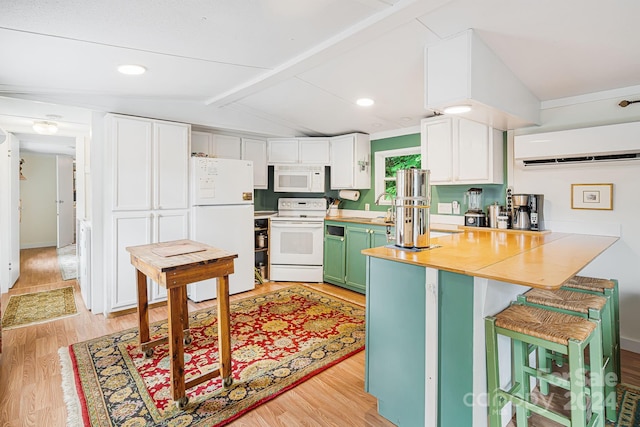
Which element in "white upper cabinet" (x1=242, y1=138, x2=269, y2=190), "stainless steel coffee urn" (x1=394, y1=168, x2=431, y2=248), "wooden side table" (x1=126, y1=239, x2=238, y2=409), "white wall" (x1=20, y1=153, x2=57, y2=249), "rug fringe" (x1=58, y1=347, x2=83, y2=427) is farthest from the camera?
"white wall" (x1=20, y1=153, x2=57, y2=249)

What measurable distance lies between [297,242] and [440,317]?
3070mm

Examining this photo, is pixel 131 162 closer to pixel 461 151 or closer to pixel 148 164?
pixel 148 164

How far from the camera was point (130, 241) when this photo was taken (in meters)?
3.38

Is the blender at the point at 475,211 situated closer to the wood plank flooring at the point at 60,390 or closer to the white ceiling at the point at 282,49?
the white ceiling at the point at 282,49

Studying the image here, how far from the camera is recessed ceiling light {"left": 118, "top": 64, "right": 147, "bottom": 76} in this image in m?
2.38

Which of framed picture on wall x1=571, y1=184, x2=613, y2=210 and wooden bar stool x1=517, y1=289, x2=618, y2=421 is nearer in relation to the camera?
wooden bar stool x1=517, y1=289, x2=618, y2=421

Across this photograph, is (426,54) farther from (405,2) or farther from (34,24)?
(34,24)

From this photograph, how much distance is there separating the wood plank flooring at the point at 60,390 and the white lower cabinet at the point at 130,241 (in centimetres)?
27

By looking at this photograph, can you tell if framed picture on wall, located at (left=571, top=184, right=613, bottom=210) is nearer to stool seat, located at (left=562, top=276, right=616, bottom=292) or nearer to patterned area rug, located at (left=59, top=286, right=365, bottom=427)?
stool seat, located at (left=562, top=276, right=616, bottom=292)

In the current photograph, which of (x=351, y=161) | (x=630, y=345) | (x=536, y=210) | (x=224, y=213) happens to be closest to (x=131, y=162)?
(x=224, y=213)

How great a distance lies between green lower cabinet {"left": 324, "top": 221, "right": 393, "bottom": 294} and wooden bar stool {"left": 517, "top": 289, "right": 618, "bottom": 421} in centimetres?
197

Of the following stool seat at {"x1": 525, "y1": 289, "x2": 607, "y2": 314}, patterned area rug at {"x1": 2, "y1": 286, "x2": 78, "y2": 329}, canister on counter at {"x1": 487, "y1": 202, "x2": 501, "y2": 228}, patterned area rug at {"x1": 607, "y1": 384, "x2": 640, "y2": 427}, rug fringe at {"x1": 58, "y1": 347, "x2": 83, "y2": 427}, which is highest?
canister on counter at {"x1": 487, "y1": 202, "x2": 501, "y2": 228}

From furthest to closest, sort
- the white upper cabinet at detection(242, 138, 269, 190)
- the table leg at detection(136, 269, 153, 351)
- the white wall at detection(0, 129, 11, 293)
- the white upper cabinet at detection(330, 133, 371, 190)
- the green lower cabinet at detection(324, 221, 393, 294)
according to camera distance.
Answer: the white upper cabinet at detection(242, 138, 269, 190), the white upper cabinet at detection(330, 133, 371, 190), the green lower cabinet at detection(324, 221, 393, 294), the white wall at detection(0, 129, 11, 293), the table leg at detection(136, 269, 153, 351)

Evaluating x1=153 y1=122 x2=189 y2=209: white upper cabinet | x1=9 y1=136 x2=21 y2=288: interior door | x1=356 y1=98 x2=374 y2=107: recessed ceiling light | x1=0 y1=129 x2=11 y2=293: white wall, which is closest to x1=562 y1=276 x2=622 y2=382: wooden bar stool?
x1=356 y1=98 x2=374 y2=107: recessed ceiling light
